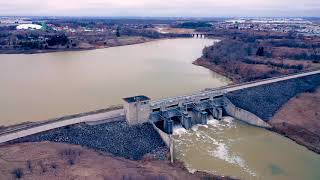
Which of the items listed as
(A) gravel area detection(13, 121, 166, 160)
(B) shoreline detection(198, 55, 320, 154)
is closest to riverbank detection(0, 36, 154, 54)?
(A) gravel area detection(13, 121, 166, 160)

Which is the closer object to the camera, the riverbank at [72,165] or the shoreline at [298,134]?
the riverbank at [72,165]

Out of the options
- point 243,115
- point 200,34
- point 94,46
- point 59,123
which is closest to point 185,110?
point 243,115

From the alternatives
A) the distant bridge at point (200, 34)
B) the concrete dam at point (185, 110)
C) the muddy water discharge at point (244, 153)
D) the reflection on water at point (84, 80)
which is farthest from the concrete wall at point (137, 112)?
the distant bridge at point (200, 34)

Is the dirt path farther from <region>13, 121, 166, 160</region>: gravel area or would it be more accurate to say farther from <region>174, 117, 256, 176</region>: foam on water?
<region>13, 121, 166, 160</region>: gravel area

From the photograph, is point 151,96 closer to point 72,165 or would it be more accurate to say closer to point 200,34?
point 72,165

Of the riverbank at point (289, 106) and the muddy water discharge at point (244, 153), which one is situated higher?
the riverbank at point (289, 106)

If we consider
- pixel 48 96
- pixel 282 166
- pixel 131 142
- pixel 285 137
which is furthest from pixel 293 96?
pixel 48 96

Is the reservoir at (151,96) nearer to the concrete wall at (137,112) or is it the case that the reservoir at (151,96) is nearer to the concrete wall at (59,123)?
the concrete wall at (137,112)

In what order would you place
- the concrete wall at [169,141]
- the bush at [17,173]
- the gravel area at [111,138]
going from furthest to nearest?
the concrete wall at [169,141] → the gravel area at [111,138] → the bush at [17,173]
